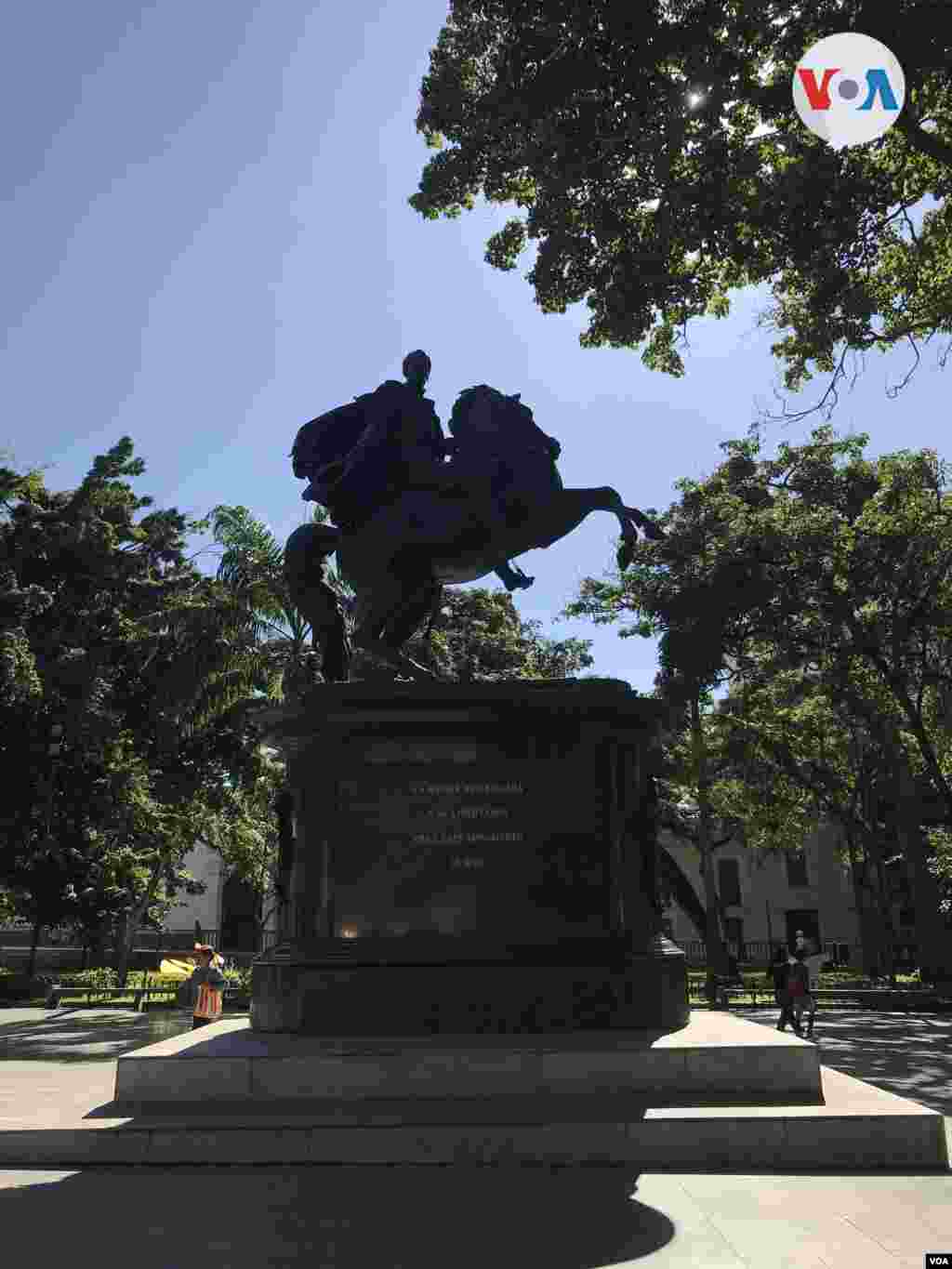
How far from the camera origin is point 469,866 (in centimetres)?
736

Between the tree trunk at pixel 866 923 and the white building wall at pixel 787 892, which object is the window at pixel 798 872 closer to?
the white building wall at pixel 787 892

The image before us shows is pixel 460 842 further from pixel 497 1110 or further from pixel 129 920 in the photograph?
pixel 129 920

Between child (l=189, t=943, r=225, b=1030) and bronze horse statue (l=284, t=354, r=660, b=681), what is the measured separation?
4.18m

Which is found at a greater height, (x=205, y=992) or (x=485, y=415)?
(x=485, y=415)

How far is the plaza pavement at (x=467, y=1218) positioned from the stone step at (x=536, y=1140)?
0.14 metres

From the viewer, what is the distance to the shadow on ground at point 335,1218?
4137 millimetres

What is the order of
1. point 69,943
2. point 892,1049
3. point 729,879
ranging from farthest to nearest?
point 729,879 < point 69,943 < point 892,1049

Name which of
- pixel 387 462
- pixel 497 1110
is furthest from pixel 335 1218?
pixel 387 462

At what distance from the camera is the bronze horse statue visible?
28.0 ft

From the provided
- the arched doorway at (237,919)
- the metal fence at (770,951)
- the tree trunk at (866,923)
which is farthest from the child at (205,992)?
the arched doorway at (237,919)

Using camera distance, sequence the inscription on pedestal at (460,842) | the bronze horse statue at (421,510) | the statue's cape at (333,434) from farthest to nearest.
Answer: the statue's cape at (333,434) → the bronze horse statue at (421,510) → the inscription on pedestal at (460,842)

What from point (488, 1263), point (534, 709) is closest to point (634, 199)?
point (534, 709)

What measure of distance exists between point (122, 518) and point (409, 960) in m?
18.6

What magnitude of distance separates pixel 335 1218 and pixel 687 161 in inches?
469
